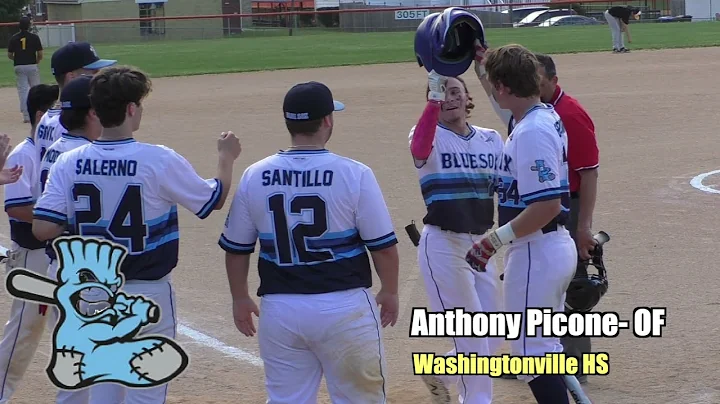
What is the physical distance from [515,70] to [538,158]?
1.46 feet

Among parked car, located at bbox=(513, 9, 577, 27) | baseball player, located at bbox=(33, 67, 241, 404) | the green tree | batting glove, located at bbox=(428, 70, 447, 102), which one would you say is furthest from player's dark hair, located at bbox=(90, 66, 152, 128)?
the green tree

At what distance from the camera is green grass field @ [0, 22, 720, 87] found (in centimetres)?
2959

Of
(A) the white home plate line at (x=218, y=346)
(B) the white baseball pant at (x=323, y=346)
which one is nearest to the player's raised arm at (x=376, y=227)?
(B) the white baseball pant at (x=323, y=346)

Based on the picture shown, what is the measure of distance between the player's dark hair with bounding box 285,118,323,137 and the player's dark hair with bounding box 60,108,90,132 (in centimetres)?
135

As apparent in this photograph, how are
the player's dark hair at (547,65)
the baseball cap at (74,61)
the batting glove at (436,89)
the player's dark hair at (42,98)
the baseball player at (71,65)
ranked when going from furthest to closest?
the player's dark hair at (42,98), the baseball cap at (74,61), the baseball player at (71,65), the player's dark hair at (547,65), the batting glove at (436,89)

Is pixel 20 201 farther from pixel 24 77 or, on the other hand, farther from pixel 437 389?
pixel 24 77

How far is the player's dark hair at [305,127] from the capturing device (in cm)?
427

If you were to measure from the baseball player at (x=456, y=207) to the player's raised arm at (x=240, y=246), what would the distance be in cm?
132

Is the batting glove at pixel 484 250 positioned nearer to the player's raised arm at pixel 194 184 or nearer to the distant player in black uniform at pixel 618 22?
the player's raised arm at pixel 194 184

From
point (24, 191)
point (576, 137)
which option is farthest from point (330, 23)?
point (24, 191)

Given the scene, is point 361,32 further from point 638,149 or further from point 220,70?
point 638,149

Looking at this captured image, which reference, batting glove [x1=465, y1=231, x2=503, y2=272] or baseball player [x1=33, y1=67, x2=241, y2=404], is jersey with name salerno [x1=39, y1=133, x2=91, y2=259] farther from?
batting glove [x1=465, y1=231, x2=503, y2=272]

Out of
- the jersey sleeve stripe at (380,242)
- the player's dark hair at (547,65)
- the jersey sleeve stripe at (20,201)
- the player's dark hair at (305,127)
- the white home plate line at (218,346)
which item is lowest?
the white home plate line at (218,346)

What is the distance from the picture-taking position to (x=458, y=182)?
549 cm
